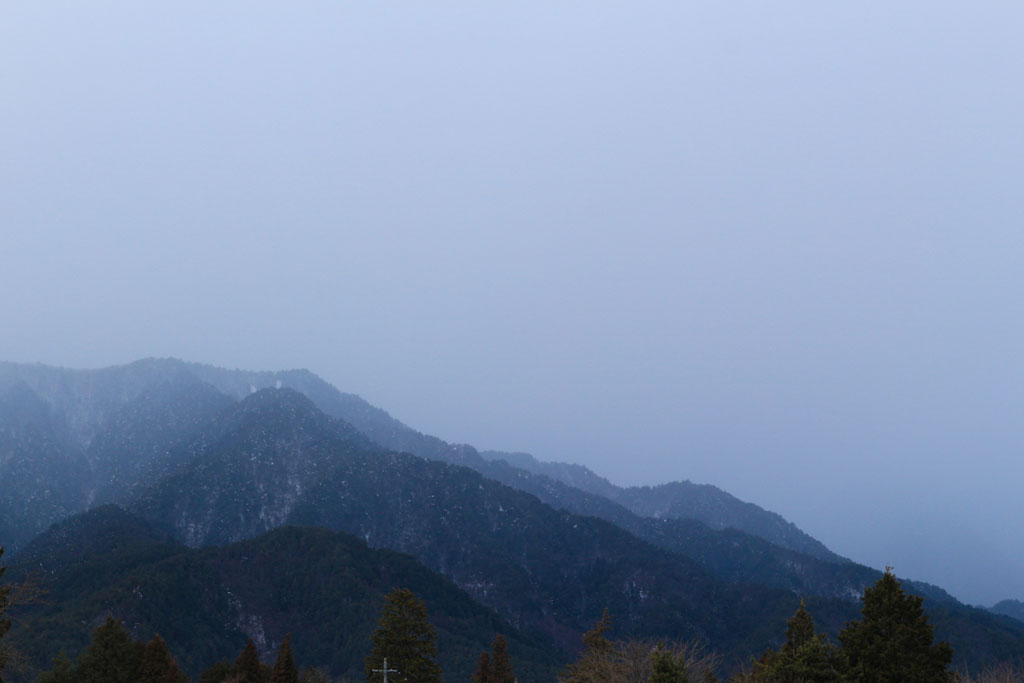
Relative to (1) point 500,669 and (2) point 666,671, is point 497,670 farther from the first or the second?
(2) point 666,671

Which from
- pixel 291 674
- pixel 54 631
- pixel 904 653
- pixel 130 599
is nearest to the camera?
pixel 904 653

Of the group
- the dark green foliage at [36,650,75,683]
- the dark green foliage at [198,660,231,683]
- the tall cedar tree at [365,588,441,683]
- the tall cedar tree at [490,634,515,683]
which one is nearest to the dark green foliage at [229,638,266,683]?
A: the dark green foliage at [198,660,231,683]

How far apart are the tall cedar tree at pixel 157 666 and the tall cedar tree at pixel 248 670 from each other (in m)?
6.38

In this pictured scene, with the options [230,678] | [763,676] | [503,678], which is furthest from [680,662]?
[230,678]

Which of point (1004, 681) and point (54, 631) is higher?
point (1004, 681)

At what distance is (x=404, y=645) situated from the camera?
61500mm

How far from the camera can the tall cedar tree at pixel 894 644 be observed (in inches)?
1645

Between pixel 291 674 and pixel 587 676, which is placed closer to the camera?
pixel 587 676

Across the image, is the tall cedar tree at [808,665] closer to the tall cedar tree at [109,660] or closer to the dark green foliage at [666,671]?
the dark green foliage at [666,671]

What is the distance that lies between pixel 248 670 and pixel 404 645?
30831 millimetres

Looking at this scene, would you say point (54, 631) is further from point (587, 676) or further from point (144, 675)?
point (587, 676)

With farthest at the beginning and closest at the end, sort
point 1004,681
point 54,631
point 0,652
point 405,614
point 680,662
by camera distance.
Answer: point 54,631
point 405,614
point 1004,681
point 680,662
point 0,652

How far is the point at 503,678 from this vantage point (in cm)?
7769

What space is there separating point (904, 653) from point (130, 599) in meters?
207
